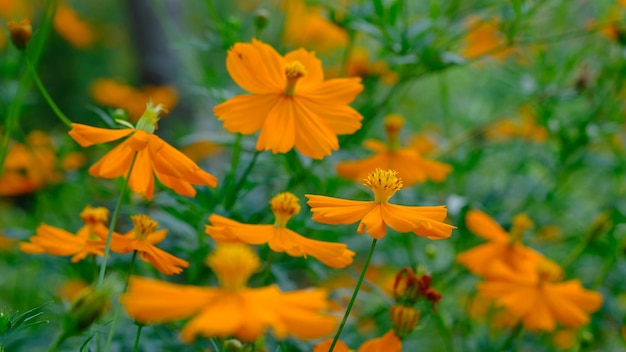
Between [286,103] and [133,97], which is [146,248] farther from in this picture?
[133,97]

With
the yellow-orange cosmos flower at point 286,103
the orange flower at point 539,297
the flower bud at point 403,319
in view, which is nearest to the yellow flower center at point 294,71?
the yellow-orange cosmos flower at point 286,103

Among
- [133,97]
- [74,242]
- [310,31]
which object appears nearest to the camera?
[74,242]

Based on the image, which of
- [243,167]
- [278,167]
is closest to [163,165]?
[243,167]

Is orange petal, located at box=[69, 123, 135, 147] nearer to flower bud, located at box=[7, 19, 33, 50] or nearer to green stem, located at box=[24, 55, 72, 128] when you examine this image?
green stem, located at box=[24, 55, 72, 128]

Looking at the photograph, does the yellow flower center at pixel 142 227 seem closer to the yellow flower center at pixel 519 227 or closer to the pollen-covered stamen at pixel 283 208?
the pollen-covered stamen at pixel 283 208

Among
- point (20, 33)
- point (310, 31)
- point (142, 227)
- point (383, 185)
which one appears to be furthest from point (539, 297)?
point (310, 31)

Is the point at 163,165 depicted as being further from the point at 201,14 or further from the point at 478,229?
the point at 201,14
